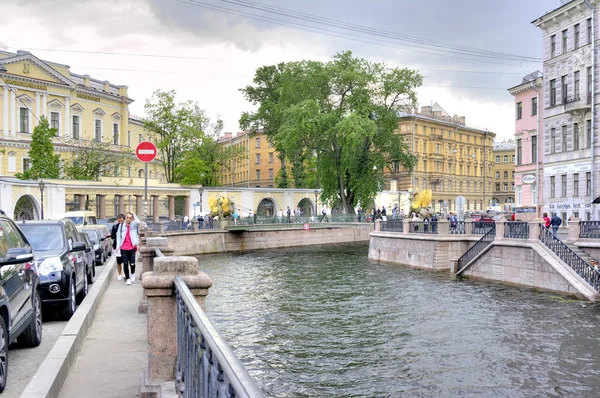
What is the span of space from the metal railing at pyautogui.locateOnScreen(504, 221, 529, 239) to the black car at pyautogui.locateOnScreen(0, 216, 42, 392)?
2088cm

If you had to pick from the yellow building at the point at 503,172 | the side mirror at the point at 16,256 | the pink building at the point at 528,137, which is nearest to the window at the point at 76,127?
the pink building at the point at 528,137

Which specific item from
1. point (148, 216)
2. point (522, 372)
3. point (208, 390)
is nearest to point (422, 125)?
point (148, 216)

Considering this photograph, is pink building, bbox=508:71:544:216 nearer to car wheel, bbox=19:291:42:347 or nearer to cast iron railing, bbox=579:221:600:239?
cast iron railing, bbox=579:221:600:239

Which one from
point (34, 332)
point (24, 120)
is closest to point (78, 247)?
point (34, 332)

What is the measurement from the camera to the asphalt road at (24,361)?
6.33 metres

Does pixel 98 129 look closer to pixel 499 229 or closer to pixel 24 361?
pixel 499 229

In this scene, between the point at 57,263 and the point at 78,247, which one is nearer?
the point at 57,263

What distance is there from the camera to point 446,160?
9431cm

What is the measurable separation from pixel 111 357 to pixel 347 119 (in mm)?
43657

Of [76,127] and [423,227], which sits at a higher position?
[76,127]

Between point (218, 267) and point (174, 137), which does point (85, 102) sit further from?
point (218, 267)

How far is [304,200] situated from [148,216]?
1860 cm

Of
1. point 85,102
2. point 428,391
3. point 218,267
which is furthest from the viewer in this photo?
point 85,102

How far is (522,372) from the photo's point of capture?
41.3ft
